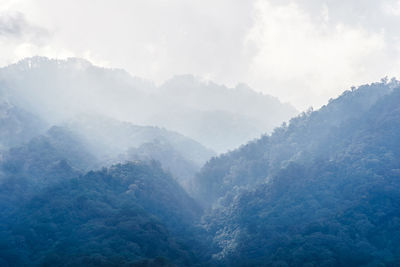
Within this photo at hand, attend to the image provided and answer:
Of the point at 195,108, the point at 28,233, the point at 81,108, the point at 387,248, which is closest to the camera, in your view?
the point at 387,248

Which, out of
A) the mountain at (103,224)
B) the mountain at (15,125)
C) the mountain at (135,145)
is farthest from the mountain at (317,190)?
the mountain at (15,125)

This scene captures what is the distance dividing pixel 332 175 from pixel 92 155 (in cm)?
5849

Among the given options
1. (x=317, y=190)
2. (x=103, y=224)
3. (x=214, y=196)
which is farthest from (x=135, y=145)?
(x=317, y=190)

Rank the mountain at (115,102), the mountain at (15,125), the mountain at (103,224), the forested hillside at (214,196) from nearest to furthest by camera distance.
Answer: the mountain at (103,224) < the forested hillside at (214,196) < the mountain at (15,125) < the mountain at (115,102)

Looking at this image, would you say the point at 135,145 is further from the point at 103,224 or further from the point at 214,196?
the point at 103,224

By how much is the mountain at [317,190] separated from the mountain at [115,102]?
177 ft

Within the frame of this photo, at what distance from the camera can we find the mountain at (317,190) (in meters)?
65.9

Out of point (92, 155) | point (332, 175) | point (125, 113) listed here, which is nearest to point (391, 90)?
point (332, 175)

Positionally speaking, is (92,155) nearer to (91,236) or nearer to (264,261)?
(91,236)

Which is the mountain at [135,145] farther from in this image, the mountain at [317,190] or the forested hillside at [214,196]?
the mountain at [317,190]

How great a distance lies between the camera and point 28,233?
221ft

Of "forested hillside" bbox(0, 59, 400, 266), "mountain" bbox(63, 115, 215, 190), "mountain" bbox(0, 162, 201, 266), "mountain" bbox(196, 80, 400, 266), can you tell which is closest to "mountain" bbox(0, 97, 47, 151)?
"forested hillside" bbox(0, 59, 400, 266)

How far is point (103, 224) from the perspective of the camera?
235 ft

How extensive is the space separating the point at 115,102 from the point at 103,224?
4204 inches
